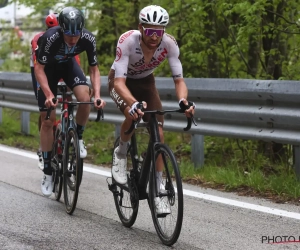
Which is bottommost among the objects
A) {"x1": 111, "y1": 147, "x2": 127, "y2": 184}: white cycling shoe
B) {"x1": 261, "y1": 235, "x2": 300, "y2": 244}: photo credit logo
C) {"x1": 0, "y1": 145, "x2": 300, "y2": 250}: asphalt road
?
{"x1": 0, "y1": 145, "x2": 300, "y2": 250}: asphalt road

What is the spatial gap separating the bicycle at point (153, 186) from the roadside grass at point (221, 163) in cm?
165

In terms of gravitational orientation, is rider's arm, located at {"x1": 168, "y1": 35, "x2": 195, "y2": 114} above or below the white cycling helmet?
below

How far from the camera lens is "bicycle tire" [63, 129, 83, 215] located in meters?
7.11

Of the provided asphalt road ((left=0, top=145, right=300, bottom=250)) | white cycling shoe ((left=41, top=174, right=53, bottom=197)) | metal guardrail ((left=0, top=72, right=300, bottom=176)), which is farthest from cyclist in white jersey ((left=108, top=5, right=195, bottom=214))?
metal guardrail ((left=0, top=72, right=300, bottom=176))

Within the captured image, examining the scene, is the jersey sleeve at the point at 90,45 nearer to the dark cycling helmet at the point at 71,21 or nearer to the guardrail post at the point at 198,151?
the dark cycling helmet at the point at 71,21

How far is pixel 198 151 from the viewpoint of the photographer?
9.36m

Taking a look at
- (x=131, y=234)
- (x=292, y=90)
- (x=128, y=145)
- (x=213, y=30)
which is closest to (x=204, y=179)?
(x=292, y=90)

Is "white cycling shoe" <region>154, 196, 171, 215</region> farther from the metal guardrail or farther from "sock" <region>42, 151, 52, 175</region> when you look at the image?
the metal guardrail

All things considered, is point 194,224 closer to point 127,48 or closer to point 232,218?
point 232,218

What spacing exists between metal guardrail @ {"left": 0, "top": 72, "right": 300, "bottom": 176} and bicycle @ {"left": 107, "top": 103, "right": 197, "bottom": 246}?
1970mm

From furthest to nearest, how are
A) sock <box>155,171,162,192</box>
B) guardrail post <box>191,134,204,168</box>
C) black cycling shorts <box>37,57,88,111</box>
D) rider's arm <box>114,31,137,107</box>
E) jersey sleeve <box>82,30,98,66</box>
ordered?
guardrail post <box>191,134,204,168</box>
black cycling shorts <box>37,57,88,111</box>
jersey sleeve <box>82,30,98,66</box>
rider's arm <box>114,31,137,107</box>
sock <box>155,171,162,192</box>

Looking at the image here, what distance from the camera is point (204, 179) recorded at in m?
8.66

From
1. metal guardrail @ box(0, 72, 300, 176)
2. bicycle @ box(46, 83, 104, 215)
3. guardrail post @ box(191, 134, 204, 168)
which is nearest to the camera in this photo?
bicycle @ box(46, 83, 104, 215)

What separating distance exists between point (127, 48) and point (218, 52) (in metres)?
5.22
